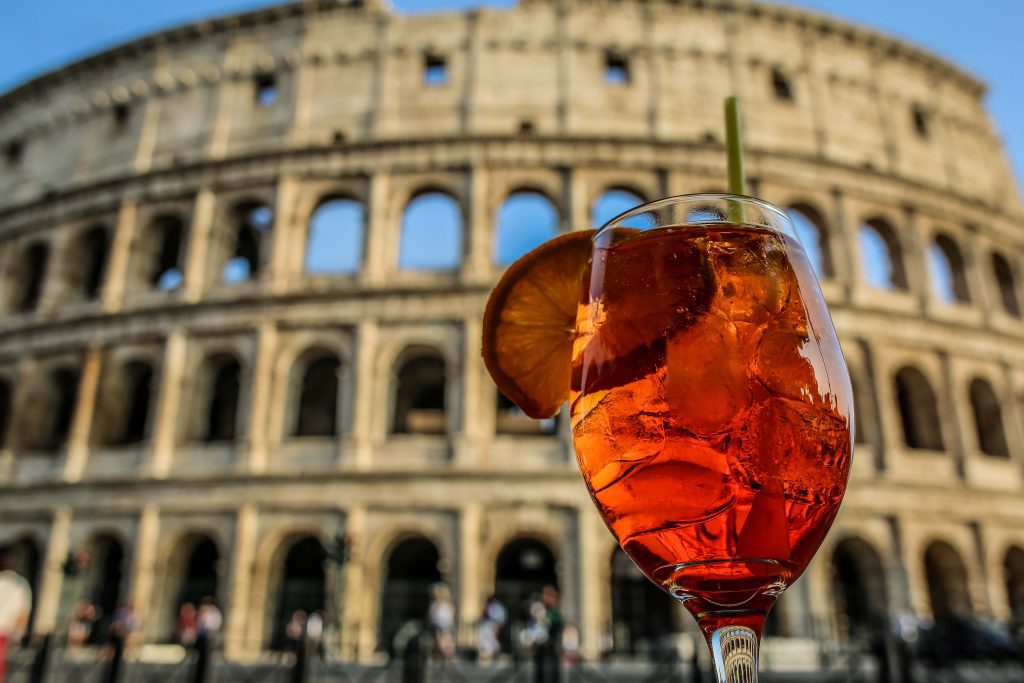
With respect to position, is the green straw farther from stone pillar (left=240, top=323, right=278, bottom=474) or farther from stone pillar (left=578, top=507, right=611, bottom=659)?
stone pillar (left=240, top=323, right=278, bottom=474)

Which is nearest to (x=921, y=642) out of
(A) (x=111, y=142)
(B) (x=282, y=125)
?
(B) (x=282, y=125)

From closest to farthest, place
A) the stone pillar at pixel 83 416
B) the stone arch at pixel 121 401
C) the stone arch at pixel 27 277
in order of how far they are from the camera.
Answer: the stone pillar at pixel 83 416 → the stone arch at pixel 121 401 → the stone arch at pixel 27 277

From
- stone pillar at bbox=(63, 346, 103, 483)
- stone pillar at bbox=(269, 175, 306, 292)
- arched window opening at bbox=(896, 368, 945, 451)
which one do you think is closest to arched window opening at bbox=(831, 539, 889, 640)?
arched window opening at bbox=(896, 368, 945, 451)

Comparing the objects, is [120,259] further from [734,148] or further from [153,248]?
[734,148]

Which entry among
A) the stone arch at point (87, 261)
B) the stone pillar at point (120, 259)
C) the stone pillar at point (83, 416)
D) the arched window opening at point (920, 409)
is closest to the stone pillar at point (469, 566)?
the stone pillar at point (83, 416)

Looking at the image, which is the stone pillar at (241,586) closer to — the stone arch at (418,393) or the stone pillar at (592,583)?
the stone arch at (418,393)

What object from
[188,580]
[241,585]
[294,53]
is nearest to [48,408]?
[188,580]
